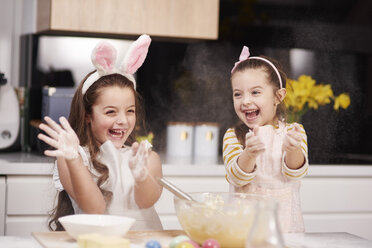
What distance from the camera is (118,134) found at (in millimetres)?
1436

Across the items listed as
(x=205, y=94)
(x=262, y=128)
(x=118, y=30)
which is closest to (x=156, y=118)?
(x=205, y=94)

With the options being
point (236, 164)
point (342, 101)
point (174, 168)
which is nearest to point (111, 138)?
point (236, 164)

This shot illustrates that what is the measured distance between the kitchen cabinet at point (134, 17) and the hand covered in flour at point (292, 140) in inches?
39.0

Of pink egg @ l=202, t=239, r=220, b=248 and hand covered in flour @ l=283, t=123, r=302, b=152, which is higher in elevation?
hand covered in flour @ l=283, t=123, r=302, b=152

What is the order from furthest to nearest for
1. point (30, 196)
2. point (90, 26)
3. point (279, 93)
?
point (90, 26), point (30, 196), point (279, 93)

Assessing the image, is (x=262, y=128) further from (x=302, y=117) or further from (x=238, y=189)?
(x=302, y=117)

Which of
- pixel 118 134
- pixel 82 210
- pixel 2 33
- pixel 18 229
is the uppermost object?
pixel 2 33

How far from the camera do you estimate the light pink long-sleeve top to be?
1.46 meters

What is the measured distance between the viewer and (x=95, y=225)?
1.10 metres

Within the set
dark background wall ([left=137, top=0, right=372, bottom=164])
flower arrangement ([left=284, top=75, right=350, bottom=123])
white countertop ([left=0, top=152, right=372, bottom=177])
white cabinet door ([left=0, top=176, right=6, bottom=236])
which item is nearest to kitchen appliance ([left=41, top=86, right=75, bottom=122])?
white countertop ([left=0, top=152, right=372, bottom=177])

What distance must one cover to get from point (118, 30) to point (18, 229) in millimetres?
806

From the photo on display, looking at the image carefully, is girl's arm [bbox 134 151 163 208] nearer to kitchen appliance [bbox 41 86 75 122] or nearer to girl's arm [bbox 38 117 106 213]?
girl's arm [bbox 38 117 106 213]

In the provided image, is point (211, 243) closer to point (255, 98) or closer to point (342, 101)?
point (255, 98)

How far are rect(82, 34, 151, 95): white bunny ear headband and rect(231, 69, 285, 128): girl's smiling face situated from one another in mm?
255
